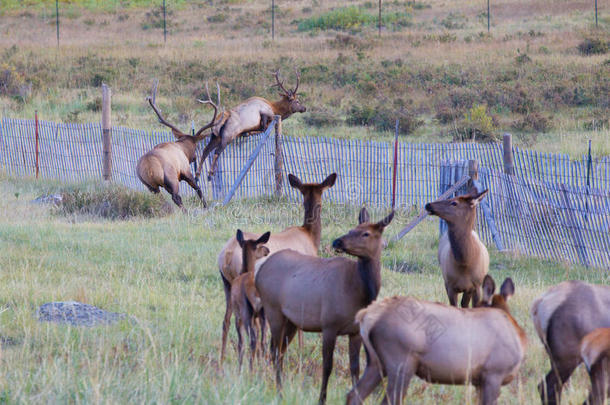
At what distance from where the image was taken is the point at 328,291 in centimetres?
577

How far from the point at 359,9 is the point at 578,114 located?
28.8 meters

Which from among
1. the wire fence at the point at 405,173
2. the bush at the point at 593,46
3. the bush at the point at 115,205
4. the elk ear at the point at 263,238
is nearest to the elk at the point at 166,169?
the bush at the point at 115,205

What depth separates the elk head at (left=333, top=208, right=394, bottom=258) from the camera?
5.59 m

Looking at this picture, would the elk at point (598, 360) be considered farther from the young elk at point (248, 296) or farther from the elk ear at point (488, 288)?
the young elk at point (248, 296)

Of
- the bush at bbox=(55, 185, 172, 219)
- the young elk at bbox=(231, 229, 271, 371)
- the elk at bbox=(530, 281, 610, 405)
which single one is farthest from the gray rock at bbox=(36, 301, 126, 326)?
the bush at bbox=(55, 185, 172, 219)

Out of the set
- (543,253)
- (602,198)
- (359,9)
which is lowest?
(543,253)

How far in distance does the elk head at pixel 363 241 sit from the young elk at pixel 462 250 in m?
1.48

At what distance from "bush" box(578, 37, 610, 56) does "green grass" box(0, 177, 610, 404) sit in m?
22.1

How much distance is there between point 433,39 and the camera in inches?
1535

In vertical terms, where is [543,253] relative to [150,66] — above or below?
below

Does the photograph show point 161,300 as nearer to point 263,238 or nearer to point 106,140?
point 263,238

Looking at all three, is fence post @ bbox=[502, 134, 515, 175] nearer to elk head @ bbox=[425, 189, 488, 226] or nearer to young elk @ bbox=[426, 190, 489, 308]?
young elk @ bbox=[426, 190, 489, 308]

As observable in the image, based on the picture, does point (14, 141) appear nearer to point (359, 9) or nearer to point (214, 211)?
point (214, 211)

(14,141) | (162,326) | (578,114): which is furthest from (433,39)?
(162,326)
